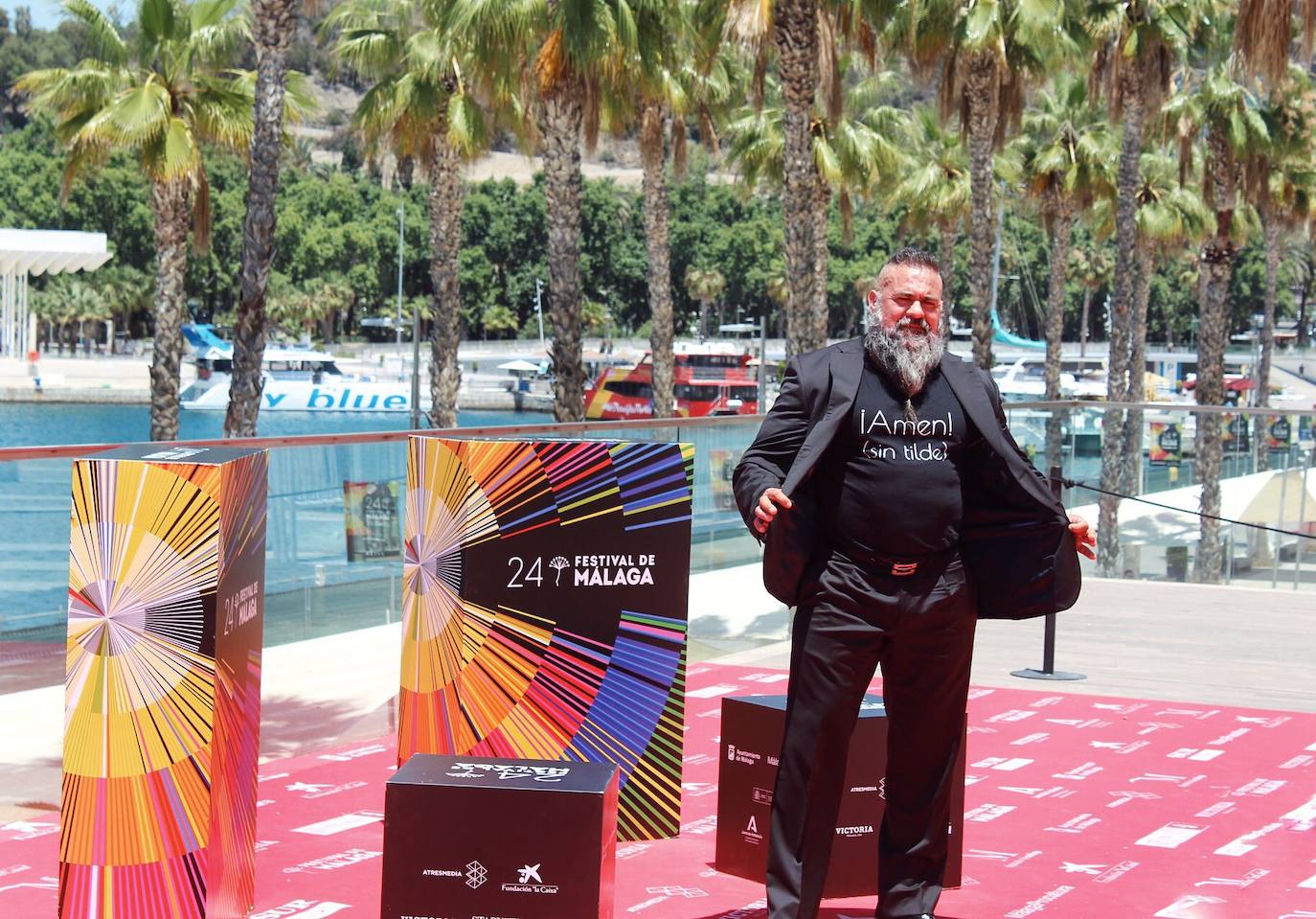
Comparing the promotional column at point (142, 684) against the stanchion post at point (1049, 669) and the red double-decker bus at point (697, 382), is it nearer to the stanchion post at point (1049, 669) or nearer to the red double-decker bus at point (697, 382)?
the stanchion post at point (1049, 669)

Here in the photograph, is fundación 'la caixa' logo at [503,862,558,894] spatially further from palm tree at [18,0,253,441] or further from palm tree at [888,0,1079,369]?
palm tree at [888,0,1079,369]

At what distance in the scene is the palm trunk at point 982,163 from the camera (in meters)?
25.9

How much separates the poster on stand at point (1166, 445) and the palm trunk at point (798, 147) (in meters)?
6.64

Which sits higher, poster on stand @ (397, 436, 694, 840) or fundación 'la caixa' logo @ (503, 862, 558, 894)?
poster on stand @ (397, 436, 694, 840)

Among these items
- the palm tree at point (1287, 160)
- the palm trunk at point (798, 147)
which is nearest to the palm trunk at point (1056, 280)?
the palm tree at point (1287, 160)

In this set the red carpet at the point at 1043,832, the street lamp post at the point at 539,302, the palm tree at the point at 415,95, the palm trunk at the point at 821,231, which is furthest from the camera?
the street lamp post at the point at 539,302

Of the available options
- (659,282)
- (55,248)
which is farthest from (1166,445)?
(55,248)

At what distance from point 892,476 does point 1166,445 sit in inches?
424

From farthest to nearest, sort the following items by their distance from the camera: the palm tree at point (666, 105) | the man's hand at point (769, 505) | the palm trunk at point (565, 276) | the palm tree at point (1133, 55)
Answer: the palm tree at point (1133, 55), the palm trunk at point (565, 276), the palm tree at point (666, 105), the man's hand at point (769, 505)

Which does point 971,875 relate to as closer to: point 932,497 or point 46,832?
point 932,497

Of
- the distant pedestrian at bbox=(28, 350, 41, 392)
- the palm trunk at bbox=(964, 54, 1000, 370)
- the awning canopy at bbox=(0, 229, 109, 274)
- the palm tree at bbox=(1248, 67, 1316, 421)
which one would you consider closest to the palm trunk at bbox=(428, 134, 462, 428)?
the palm trunk at bbox=(964, 54, 1000, 370)

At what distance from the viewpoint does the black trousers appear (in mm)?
3951

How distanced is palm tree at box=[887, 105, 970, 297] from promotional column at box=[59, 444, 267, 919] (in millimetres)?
32033

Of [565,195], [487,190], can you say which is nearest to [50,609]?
[565,195]
